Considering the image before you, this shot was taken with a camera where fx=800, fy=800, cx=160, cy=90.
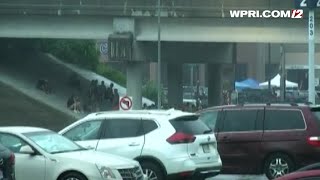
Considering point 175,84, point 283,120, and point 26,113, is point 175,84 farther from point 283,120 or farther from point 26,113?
point 283,120

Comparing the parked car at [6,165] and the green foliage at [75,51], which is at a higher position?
the green foliage at [75,51]

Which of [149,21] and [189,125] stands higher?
[149,21]

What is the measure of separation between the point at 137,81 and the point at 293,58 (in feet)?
215

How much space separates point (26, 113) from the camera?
4925 cm

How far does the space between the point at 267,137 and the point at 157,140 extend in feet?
10.3

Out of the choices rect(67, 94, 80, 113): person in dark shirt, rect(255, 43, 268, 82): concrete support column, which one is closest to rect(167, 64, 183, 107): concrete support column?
rect(67, 94, 80, 113): person in dark shirt

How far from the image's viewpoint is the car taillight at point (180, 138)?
1507cm

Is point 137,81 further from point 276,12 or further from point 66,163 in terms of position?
point 66,163

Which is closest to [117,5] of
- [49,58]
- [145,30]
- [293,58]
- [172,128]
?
[145,30]

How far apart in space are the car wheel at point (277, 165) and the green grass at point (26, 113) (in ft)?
95.0

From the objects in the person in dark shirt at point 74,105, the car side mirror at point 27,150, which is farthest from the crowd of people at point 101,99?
the car side mirror at point 27,150

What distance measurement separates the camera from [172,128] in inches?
599

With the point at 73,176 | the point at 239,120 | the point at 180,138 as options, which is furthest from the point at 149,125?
the point at 239,120

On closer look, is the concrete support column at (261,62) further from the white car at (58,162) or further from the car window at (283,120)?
the white car at (58,162)
